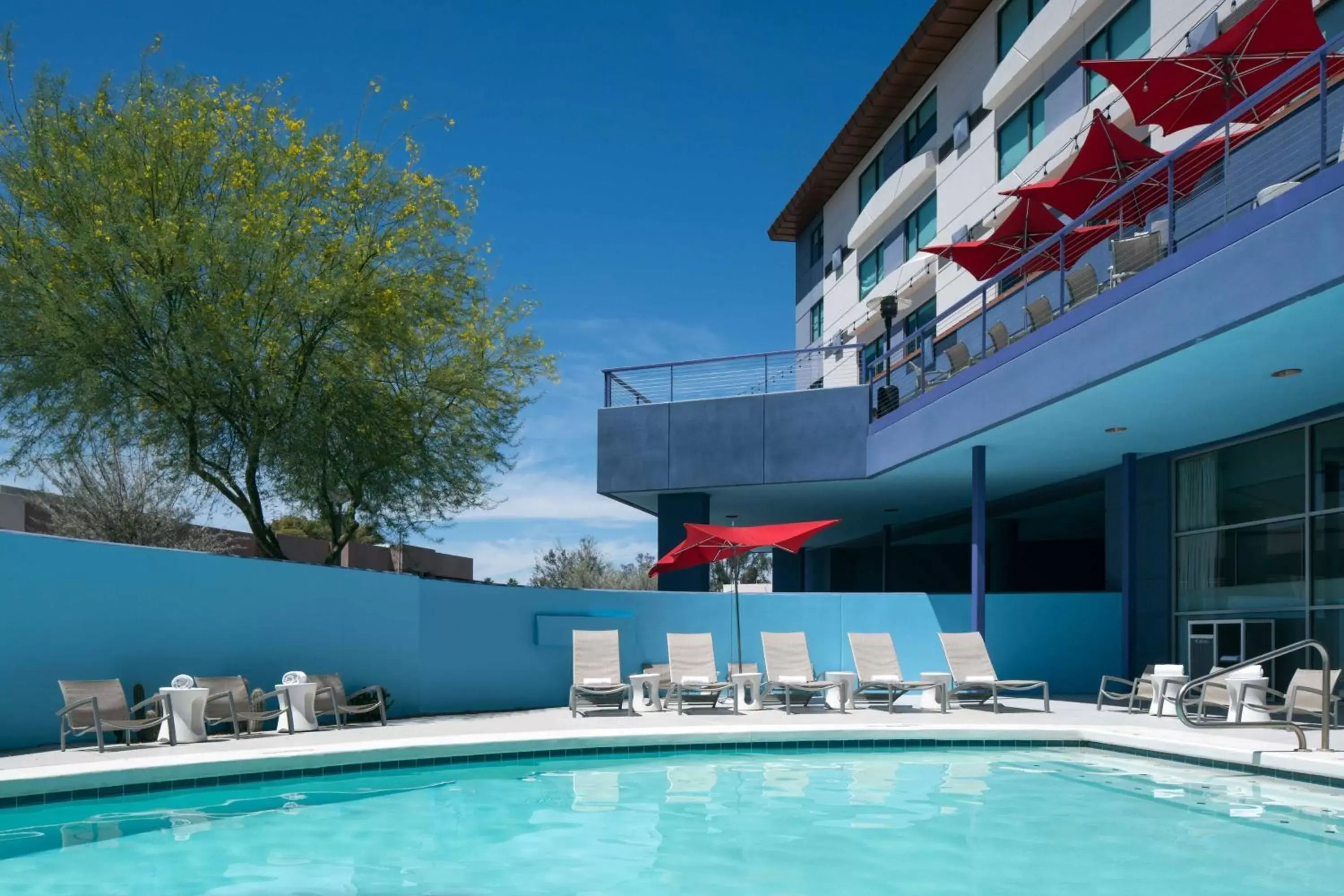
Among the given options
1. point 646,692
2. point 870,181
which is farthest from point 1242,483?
point 870,181

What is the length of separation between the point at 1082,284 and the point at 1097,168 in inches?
119

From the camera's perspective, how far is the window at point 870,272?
2747 cm

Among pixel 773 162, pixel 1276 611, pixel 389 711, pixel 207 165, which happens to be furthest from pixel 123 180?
pixel 773 162

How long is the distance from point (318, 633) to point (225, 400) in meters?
3.56

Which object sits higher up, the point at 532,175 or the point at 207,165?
the point at 532,175

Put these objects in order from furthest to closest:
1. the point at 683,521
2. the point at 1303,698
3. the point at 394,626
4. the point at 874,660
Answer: the point at 683,521, the point at 874,660, the point at 394,626, the point at 1303,698

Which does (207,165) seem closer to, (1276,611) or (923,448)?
(923,448)

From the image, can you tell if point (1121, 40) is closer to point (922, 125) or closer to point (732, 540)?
point (922, 125)

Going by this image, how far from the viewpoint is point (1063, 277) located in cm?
1248

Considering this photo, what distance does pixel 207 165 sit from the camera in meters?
14.4

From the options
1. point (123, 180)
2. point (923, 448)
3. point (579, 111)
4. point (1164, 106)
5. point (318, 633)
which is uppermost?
point (579, 111)

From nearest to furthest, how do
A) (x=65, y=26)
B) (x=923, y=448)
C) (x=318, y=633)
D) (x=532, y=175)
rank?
(x=318, y=633), (x=923, y=448), (x=65, y=26), (x=532, y=175)

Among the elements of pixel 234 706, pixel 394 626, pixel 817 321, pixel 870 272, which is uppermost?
pixel 870 272

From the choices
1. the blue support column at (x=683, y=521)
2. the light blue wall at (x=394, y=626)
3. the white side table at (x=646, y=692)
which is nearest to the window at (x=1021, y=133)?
the blue support column at (x=683, y=521)
